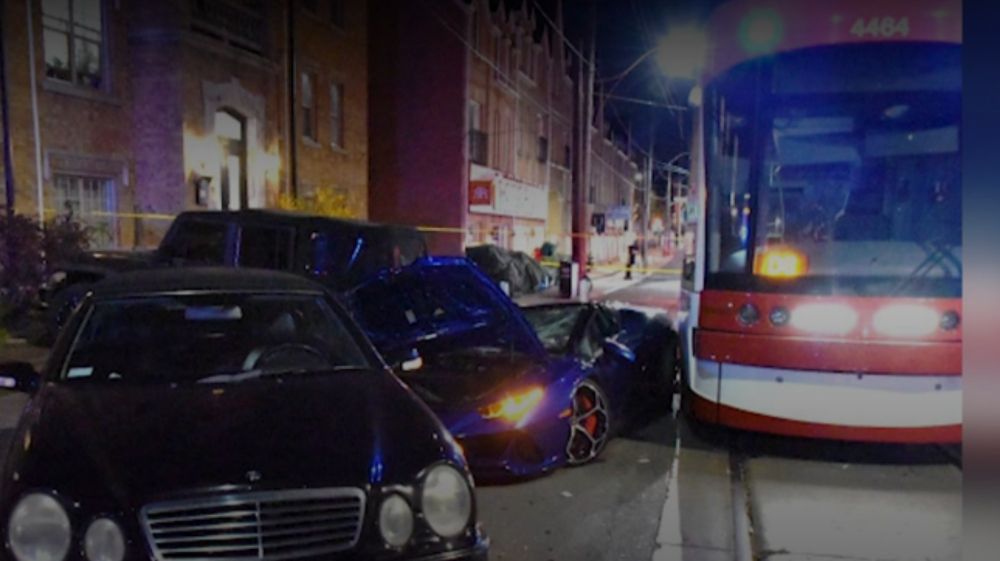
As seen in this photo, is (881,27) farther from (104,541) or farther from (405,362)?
(104,541)

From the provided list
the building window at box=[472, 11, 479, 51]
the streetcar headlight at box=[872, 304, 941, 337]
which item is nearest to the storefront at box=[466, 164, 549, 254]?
the building window at box=[472, 11, 479, 51]

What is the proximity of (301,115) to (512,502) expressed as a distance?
16555mm

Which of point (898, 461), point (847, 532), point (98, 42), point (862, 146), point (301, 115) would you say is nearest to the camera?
point (847, 532)

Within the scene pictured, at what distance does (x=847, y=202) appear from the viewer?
5.76 meters

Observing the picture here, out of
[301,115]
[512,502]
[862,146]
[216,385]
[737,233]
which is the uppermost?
[301,115]

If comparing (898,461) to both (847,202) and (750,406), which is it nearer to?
(750,406)

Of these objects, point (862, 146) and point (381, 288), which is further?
point (381, 288)

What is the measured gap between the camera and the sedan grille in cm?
285

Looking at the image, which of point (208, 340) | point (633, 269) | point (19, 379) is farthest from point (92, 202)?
point (633, 269)

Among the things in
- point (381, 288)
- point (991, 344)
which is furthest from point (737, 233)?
point (991, 344)

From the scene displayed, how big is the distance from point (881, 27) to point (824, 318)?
2.04m

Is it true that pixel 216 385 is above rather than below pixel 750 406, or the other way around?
above

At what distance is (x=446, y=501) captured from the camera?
3250 mm

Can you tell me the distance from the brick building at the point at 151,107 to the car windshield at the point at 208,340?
10.3 meters
